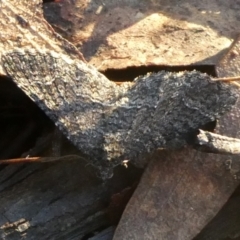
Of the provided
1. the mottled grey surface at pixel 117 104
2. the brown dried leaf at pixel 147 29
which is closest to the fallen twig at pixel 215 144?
the mottled grey surface at pixel 117 104

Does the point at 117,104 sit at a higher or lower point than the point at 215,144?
higher

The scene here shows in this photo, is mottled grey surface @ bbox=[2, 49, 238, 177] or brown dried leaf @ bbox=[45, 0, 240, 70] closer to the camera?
mottled grey surface @ bbox=[2, 49, 238, 177]

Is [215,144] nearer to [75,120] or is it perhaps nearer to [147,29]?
[75,120]

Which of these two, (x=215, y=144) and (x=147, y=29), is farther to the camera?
(x=147, y=29)

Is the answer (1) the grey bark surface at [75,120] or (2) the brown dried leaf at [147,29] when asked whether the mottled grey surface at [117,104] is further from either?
(2) the brown dried leaf at [147,29]

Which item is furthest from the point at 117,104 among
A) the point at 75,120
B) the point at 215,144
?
the point at 215,144

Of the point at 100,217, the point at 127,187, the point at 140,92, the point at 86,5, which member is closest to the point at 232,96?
the point at 140,92

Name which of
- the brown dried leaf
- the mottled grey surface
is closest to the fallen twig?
the mottled grey surface

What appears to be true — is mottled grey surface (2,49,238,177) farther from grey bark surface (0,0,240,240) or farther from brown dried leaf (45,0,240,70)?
brown dried leaf (45,0,240,70)
